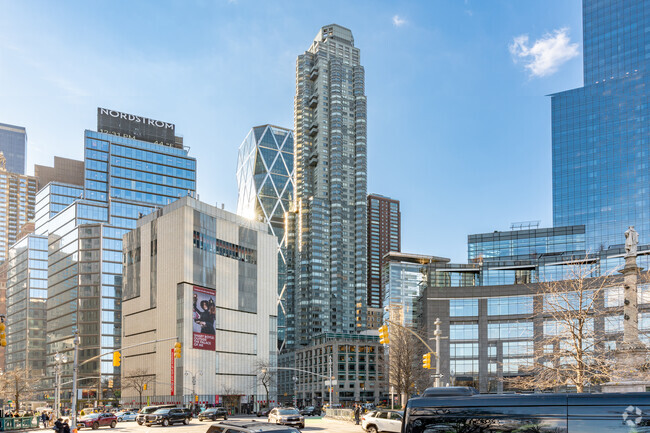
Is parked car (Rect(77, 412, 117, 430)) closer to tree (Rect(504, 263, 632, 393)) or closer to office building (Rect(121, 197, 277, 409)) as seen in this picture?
tree (Rect(504, 263, 632, 393))

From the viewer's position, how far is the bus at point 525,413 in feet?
37.6

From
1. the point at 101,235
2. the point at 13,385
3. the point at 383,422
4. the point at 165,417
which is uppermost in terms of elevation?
the point at 101,235

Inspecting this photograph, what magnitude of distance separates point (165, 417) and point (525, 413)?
47.4 metres

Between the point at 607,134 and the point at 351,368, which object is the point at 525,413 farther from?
the point at 607,134

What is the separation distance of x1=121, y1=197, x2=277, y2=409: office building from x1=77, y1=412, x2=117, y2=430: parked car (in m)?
57.8

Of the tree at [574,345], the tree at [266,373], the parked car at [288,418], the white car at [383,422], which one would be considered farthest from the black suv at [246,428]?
the tree at [266,373]

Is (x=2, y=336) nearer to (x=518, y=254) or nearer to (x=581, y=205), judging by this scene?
(x=518, y=254)

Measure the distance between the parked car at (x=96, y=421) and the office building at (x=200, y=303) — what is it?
190 feet

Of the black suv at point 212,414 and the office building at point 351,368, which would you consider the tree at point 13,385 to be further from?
the office building at point 351,368

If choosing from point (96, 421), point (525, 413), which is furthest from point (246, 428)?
point (96, 421)

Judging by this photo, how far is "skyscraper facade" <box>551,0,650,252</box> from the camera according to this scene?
6481 inches

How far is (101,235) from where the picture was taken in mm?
175250

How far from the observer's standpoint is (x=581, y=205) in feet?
565

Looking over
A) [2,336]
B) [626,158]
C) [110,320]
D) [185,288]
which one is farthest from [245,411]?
[626,158]
